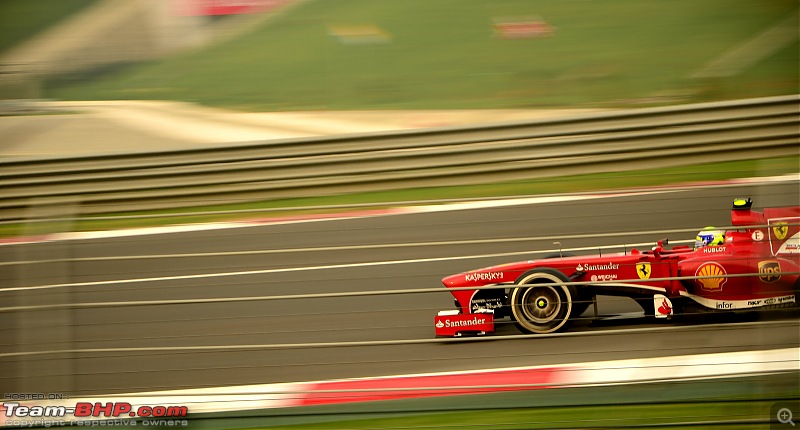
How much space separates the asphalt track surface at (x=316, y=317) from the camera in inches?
71.4

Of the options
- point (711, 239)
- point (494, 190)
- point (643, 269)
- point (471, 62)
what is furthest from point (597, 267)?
point (471, 62)

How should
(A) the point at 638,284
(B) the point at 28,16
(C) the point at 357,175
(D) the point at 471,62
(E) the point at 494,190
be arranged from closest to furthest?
(A) the point at 638,284 < (E) the point at 494,190 < (C) the point at 357,175 < (D) the point at 471,62 < (B) the point at 28,16

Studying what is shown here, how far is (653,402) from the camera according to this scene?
6.42 ft

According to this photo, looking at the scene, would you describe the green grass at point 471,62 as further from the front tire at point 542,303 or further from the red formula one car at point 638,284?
the front tire at point 542,303

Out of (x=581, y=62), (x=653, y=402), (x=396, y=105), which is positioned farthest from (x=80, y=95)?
(x=653, y=402)

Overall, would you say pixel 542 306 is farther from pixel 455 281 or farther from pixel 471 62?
pixel 471 62

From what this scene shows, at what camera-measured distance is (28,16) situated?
6883mm

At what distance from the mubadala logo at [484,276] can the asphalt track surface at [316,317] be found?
0.45ft

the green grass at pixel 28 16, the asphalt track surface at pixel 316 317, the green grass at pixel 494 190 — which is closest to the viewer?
the asphalt track surface at pixel 316 317

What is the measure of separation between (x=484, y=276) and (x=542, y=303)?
0.82 feet

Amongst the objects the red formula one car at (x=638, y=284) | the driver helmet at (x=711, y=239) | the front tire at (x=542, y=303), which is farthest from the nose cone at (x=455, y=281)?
the driver helmet at (x=711, y=239)

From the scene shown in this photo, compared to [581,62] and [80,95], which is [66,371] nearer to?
[80,95]

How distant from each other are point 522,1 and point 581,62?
3.00 feet

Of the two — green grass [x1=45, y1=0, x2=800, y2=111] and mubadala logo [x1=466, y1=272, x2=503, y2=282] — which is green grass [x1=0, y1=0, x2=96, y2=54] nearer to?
green grass [x1=45, y1=0, x2=800, y2=111]
